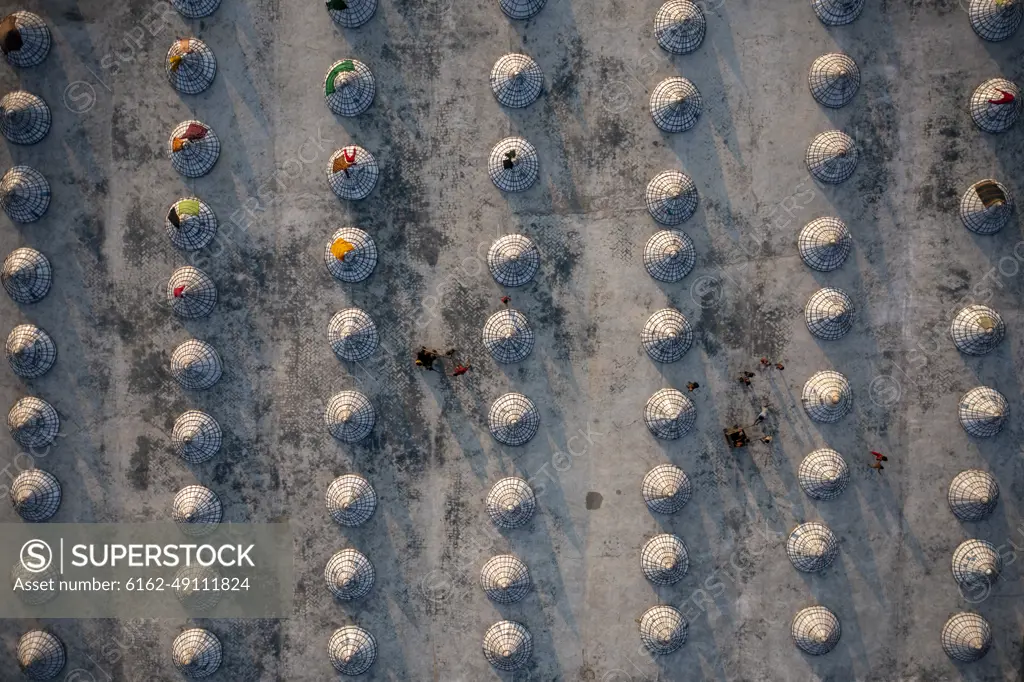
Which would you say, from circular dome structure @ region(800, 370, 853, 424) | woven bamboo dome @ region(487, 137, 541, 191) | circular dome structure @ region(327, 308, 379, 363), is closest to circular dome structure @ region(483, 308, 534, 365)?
circular dome structure @ region(327, 308, 379, 363)

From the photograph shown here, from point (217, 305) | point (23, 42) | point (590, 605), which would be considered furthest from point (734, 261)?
point (23, 42)

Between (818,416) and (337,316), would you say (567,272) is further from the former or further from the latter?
(818,416)

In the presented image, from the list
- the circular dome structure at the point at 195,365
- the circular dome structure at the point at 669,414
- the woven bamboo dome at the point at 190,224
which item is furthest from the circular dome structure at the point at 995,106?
the circular dome structure at the point at 195,365

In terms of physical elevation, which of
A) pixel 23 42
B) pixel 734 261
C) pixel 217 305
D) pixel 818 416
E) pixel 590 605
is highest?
pixel 23 42

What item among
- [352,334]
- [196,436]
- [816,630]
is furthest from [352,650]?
[816,630]

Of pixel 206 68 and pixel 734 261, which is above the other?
pixel 206 68
